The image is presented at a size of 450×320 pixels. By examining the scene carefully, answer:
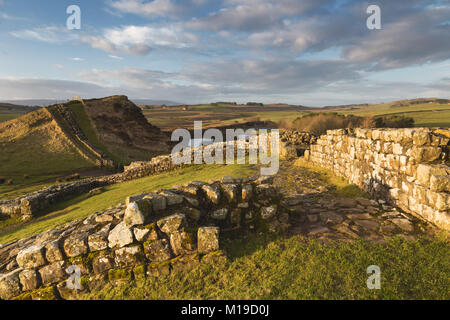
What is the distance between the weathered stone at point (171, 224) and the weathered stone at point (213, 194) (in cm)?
118

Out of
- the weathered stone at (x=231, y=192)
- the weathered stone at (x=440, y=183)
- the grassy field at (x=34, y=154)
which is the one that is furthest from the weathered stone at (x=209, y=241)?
the grassy field at (x=34, y=154)

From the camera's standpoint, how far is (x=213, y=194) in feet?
19.8

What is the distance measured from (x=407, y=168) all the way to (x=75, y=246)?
8.57 metres

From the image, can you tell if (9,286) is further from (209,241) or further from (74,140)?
(74,140)

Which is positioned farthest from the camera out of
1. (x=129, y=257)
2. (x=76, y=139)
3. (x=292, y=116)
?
(x=292, y=116)

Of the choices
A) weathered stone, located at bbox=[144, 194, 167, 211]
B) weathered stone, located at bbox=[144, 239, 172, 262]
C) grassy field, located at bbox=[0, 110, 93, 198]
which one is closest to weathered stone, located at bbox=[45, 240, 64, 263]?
weathered stone, located at bbox=[144, 239, 172, 262]

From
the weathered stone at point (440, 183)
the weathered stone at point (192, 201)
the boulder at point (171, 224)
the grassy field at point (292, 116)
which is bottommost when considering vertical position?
the boulder at point (171, 224)

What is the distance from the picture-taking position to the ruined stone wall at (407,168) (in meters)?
5.55

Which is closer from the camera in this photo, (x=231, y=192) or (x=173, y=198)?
(x=173, y=198)

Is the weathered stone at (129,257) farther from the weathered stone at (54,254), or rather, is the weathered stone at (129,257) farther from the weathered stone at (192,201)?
the weathered stone at (192,201)

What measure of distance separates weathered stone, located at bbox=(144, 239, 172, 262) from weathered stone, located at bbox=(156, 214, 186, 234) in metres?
0.29

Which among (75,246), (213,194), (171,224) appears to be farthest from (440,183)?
(75,246)

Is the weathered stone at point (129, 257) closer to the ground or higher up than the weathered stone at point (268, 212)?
closer to the ground
